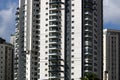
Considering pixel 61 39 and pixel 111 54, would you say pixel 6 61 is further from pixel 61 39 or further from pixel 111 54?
pixel 61 39

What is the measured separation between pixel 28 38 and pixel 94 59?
20433mm

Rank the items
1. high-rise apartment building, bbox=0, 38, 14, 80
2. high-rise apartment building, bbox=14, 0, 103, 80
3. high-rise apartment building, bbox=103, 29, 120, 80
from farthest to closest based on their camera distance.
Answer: high-rise apartment building, bbox=103, 29, 120, 80 < high-rise apartment building, bbox=0, 38, 14, 80 < high-rise apartment building, bbox=14, 0, 103, 80

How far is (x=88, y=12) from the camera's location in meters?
116

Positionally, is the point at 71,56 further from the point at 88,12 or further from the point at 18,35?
the point at 18,35

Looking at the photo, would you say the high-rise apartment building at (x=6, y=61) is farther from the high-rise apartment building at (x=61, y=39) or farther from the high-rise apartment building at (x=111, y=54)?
the high-rise apartment building at (x=111, y=54)

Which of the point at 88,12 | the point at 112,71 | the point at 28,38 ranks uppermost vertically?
the point at 88,12

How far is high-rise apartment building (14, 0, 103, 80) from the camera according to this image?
373ft

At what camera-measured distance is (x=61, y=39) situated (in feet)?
379

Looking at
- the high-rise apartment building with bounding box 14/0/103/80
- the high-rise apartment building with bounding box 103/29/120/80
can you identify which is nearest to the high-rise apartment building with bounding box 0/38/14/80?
the high-rise apartment building with bounding box 14/0/103/80

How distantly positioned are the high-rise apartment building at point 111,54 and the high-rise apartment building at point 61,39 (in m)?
51.1

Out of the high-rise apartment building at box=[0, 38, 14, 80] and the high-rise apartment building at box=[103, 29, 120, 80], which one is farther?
the high-rise apartment building at box=[103, 29, 120, 80]

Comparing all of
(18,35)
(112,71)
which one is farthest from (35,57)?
(112,71)

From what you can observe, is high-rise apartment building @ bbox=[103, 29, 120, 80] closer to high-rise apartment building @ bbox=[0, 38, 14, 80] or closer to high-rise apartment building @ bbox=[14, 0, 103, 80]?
high-rise apartment building @ bbox=[0, 38, 14, 80]

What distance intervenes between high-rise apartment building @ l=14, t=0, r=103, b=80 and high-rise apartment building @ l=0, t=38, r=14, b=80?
31386 mm
